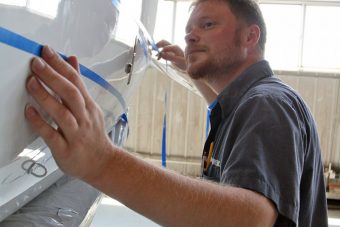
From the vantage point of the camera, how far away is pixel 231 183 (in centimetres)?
69

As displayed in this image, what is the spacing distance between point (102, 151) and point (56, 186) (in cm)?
68

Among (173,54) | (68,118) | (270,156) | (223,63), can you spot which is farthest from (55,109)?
(173,54)

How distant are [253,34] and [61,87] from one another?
2.56ft

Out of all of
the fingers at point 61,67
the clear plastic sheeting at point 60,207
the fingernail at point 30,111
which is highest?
the fingers at point 61,67

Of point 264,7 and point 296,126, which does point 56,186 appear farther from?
point 264,7

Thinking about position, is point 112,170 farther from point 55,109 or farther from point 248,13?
point 248,13

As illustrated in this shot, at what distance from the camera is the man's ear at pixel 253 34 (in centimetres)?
112

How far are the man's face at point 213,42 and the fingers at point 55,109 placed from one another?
71 centimetres

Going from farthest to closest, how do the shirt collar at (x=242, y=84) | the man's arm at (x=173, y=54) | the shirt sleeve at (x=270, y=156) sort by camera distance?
the man's arm at (x=173, y=54) → the shirt collar at (x=242, y=84) → the shirt sleeve at (x=270, y=156)

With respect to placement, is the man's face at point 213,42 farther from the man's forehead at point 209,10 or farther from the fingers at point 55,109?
the fingers at point 55,109

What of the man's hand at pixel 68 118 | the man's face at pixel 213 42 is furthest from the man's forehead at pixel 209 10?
the man's hand at pixel 68 118

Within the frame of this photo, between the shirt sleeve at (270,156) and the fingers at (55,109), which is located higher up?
the fingers at (55,109)

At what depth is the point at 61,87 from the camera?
1.55 ft

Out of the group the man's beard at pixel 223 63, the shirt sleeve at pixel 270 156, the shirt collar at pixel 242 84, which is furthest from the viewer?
the man's beard at pixel 223 63
